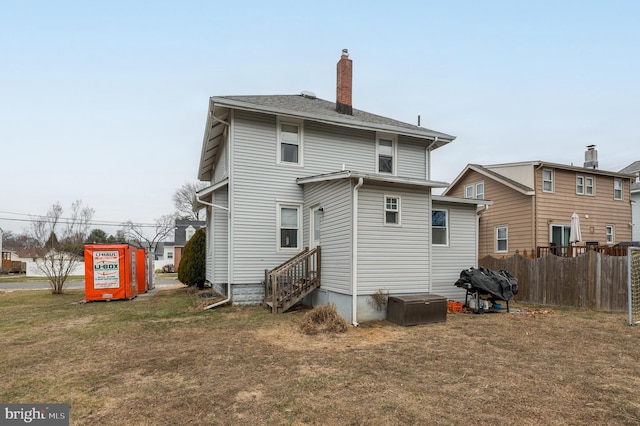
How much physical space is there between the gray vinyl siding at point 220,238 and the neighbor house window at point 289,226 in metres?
1.85

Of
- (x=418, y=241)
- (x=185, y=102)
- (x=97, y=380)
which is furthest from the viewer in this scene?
(x=185, y=102)

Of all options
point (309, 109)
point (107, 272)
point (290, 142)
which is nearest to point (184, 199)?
point (107, 272)

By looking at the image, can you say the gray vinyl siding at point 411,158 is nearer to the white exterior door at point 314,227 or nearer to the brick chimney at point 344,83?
the brick chimney at point 344,83

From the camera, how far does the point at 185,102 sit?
1795 centimetres

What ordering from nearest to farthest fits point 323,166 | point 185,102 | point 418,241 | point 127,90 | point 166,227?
point 418,241 → point 323,166 → point 127,90 → point 185,102 → point 166,227

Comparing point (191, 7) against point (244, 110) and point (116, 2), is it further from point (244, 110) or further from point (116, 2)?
point (244, 110)

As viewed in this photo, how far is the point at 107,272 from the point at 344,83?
11.2m

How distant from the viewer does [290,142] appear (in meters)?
11.2

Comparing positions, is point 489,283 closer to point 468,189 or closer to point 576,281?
point 576,281

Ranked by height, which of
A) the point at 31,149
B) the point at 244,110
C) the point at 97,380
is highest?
the point at 31,149

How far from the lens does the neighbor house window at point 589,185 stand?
17.3 m

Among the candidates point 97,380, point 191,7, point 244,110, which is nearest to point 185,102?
point 191,7

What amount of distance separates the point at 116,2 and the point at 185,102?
7445 millimetres

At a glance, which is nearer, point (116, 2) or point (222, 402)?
point (222, 402)
